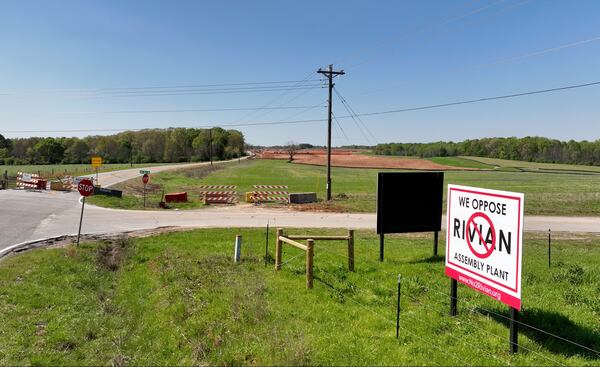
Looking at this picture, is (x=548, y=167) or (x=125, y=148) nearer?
(x=548, y=167)

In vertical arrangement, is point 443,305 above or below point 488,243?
below

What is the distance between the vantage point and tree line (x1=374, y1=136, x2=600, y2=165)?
4843 inches

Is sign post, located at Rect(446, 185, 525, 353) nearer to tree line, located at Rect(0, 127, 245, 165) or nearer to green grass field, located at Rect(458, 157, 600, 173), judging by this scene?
green grass field, located at Rect(458, 157, 600, 173)

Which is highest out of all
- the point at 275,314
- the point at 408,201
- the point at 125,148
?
the point at 125,148

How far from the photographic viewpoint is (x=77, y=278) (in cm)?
1088

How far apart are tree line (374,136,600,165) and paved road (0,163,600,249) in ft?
382

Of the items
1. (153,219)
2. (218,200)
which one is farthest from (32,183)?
(153,219)

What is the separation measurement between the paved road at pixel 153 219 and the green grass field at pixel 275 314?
270 inches

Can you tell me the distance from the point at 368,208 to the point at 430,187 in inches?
653

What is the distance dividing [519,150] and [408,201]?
5800 inches

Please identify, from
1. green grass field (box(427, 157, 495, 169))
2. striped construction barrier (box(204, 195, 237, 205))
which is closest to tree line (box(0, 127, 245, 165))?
green grass field (box(427, 157, 495, 169))

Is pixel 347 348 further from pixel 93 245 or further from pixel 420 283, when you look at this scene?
pixel 93 245

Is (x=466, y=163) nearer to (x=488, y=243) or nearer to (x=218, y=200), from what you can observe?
(x=218, y=200)

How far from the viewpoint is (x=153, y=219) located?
22656mm
